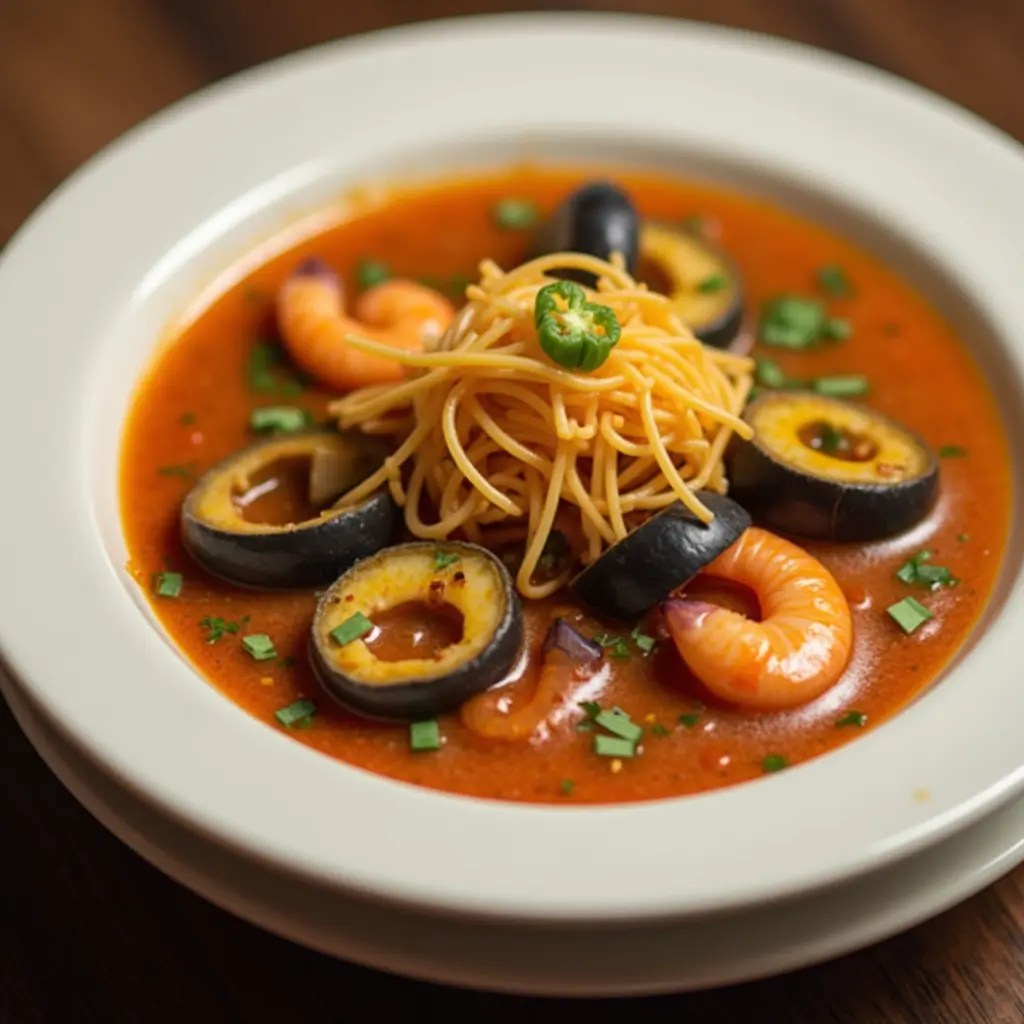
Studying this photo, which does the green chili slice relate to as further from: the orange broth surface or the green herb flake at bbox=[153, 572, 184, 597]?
the green herb flake at bbox=[153, 572, 184, 597]

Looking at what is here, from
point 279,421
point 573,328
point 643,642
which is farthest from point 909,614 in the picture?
point 279,421

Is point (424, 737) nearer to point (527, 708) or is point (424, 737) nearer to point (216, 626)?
point (527, 708)

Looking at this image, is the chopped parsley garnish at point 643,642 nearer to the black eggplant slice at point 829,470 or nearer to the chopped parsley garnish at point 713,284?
the black eggplant slice at point 829,470

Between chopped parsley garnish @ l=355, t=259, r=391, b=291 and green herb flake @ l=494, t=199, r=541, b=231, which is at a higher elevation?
green herb flake @ l=494, t=199, r=541, b=231

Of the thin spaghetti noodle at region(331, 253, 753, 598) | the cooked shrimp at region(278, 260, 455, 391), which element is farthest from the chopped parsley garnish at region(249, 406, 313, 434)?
the thin spaghetti noodle at region(331, 253, 753, 598)

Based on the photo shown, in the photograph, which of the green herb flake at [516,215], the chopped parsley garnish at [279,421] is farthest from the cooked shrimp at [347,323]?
the green herb flake at [516,215]
